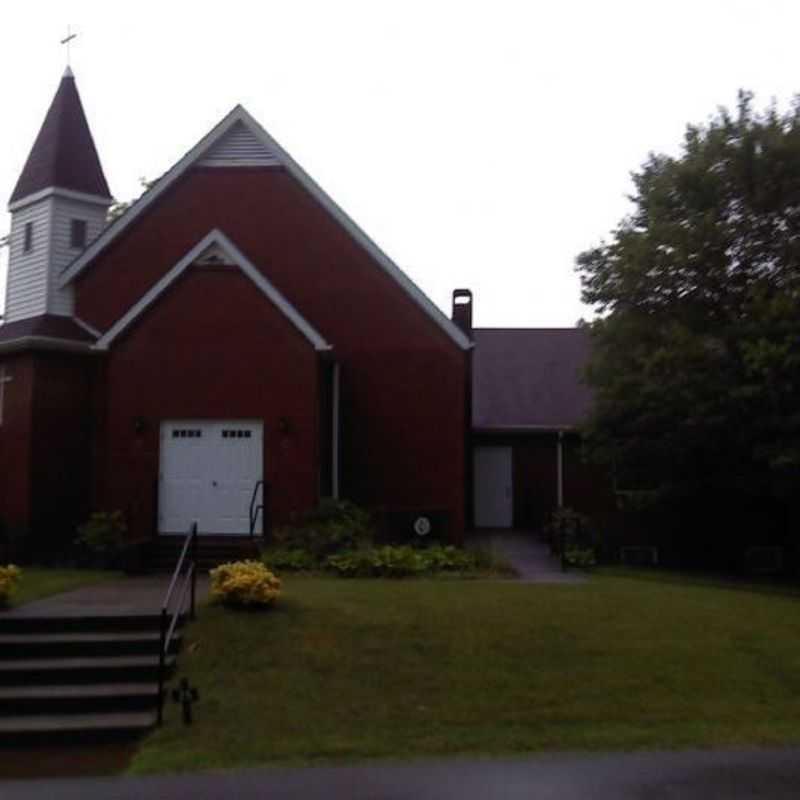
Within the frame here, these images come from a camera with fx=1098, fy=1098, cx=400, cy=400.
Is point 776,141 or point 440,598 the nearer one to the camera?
point 440,598

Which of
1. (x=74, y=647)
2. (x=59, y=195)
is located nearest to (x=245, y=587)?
(x=74, y=647)

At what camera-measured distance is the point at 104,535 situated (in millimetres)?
18047

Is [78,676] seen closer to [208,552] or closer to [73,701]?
[73,701]

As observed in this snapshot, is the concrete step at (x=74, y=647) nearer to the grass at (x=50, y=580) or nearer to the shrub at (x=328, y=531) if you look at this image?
the grass at (x=50, y=580)

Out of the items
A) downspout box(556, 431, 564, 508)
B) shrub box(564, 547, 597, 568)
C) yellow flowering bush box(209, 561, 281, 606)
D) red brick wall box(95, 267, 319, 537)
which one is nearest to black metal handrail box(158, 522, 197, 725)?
yellow flowering bush box(209, 561, 281, 606)

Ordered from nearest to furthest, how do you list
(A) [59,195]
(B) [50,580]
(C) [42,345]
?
(B) [50,580]
(C) [42,345]
(A) [59,195]

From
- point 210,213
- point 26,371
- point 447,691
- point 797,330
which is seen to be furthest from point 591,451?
point 447,691

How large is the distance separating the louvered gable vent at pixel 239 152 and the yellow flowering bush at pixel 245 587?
11552 millimetres

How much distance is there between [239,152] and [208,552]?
847 centimetres

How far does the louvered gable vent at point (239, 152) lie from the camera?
21859mm

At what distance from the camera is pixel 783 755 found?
8500 millimetres

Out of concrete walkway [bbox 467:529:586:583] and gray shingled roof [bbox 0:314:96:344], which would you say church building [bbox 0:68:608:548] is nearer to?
gray shingled roof [bbox 0:314:96:344]

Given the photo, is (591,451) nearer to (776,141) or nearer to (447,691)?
(776,141)

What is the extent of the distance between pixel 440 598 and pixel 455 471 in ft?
23.6
